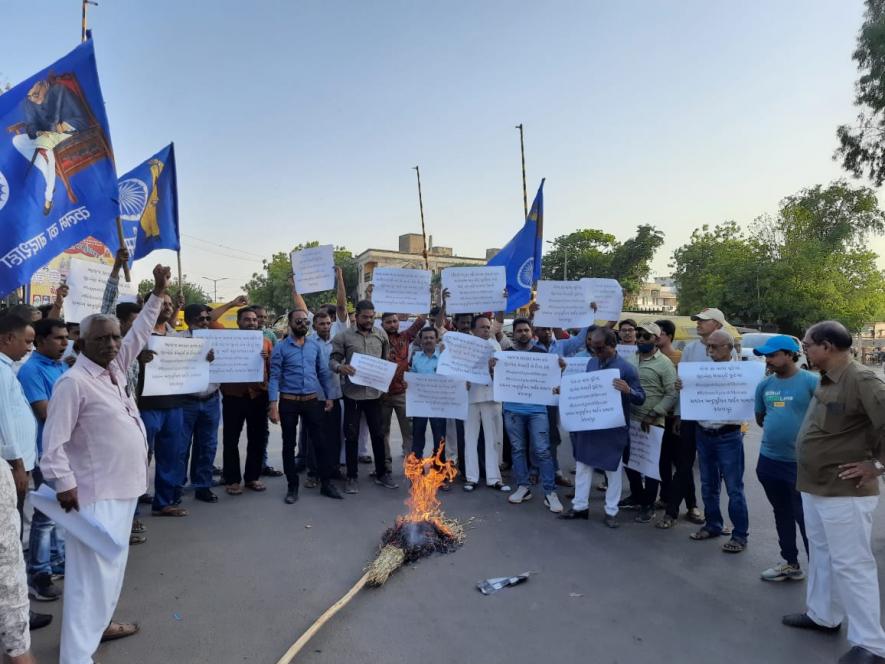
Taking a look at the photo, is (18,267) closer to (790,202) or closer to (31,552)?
(31,552)

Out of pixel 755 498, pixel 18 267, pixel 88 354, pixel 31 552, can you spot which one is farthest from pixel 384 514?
pixel 755 498

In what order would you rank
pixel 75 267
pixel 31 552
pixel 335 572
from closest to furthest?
pixel 31 552 → pixel 335 572 → pixel 75 267

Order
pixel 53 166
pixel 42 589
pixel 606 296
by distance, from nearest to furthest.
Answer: pixel 42 589 < pixel 53 166 < pixel 606 296

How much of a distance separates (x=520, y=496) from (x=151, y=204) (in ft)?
17.6

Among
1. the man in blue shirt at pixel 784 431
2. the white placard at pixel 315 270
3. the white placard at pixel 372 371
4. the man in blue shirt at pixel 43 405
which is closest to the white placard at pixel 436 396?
the white placard at pixel 372 371

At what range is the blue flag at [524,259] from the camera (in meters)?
8.61

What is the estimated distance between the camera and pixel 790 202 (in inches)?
1452

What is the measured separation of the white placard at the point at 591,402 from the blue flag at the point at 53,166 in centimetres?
448

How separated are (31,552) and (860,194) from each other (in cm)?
4525

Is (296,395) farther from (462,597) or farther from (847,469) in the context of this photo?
(847,469)

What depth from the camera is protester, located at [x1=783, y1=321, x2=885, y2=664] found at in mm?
3057

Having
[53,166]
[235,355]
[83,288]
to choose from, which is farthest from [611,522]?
[53,166]

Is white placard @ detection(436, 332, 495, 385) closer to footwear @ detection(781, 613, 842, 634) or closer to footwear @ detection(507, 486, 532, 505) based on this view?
footwear @ detection(507, 486, 532, 505)

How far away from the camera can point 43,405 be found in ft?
13.1
